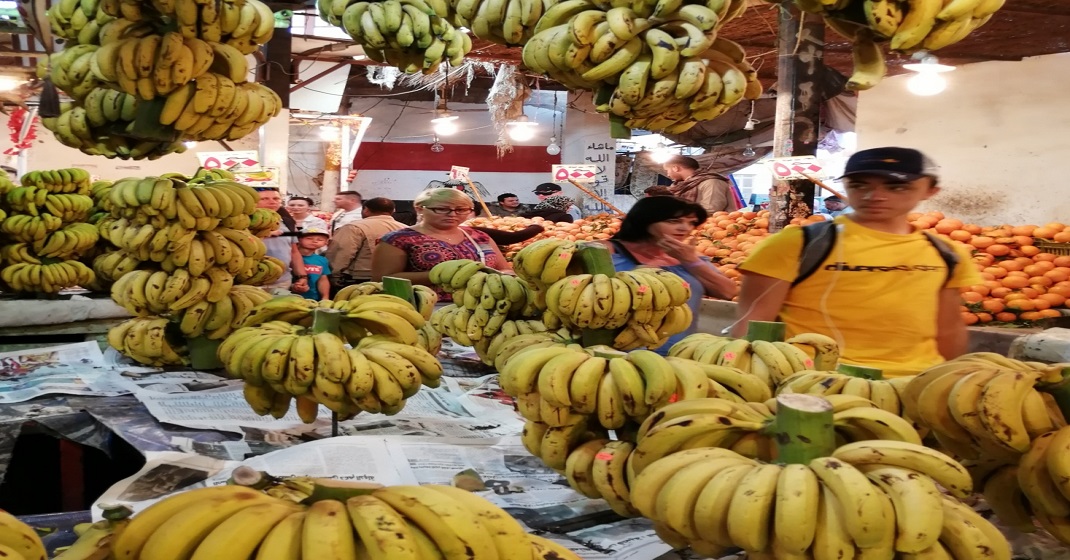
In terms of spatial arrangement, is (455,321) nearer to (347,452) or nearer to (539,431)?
(347,452)

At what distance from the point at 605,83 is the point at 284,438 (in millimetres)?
1424

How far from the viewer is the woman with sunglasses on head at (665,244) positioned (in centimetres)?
309

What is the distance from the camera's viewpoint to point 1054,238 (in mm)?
4848

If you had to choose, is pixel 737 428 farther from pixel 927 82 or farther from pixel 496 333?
pixel 927 82

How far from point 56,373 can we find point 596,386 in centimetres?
233

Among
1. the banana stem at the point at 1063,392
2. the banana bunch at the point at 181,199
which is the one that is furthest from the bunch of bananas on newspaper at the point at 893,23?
the banana bunch at the point at 181,199

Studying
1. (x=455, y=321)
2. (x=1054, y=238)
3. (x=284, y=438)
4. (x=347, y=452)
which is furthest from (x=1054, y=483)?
(x=1054, y=238)

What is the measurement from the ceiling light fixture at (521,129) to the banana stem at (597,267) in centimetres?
973

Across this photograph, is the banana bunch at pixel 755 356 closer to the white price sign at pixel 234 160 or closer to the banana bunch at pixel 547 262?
the banana bunch at pixel 547 262

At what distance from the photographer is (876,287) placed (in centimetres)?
257

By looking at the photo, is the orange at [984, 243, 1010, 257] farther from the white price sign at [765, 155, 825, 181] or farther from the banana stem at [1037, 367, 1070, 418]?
the banana stem at [1037, 367, 1070, 418]

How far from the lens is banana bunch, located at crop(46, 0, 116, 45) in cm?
248

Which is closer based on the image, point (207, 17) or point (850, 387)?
point (850, 387)

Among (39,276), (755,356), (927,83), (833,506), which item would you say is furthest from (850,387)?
(927,83)
